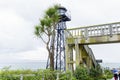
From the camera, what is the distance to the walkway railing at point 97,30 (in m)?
12.7

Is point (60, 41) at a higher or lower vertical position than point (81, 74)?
higher

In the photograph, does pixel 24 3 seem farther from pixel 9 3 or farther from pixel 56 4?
pixel 56 4

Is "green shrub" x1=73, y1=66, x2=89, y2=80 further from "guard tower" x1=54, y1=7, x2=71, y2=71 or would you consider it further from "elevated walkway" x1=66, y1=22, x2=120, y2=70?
"guard tower" x1=54, y1=7, x2=71, y2=71

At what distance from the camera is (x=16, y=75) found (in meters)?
8.12

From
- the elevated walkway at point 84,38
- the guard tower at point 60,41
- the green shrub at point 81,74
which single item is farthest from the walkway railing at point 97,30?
the guard tower at point 60,41

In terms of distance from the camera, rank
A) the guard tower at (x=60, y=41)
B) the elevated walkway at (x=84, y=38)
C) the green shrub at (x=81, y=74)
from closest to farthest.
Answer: the green shrub at (x=81, y=74)
the elevated walkway at (x=84, y=38)
the guard tower at (x=60, y=41)

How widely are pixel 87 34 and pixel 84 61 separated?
2.19m

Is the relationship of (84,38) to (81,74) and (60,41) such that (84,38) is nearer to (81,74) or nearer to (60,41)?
(81,74)

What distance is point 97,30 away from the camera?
13172 millimetres

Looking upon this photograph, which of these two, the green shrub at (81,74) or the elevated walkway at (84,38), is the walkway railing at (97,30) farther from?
the green shrub at (81,74)

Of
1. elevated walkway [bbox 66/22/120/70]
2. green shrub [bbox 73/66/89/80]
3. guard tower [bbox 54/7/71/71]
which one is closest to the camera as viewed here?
green shrub [bbox 73/66/89/80]

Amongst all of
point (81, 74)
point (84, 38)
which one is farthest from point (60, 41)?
point (81, 74)

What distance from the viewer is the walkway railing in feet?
41.7

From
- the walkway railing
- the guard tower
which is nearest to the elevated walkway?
the walkway railing
